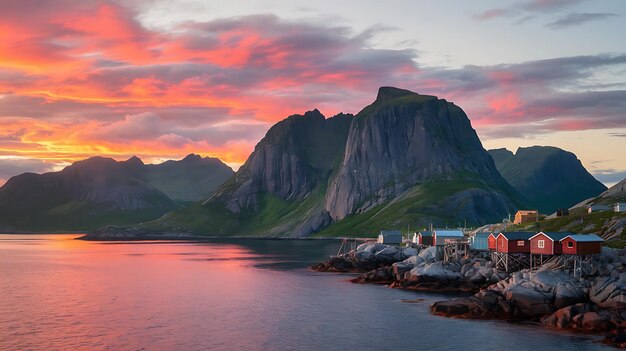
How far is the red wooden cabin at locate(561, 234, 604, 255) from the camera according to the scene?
10093cm

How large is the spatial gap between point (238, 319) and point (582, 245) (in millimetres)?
56299

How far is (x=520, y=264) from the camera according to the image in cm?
11850

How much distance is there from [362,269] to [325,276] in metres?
18.1

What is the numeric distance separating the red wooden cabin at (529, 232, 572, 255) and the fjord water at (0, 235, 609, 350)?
19.8 metres

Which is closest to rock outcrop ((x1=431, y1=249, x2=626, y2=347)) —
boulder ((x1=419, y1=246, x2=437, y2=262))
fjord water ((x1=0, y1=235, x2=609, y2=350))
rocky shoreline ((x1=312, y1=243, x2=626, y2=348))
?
rocky shoreline ((x1=312, y1=243, x2=626, y2=348))

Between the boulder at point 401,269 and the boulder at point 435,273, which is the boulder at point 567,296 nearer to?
the boulder at point 435,273

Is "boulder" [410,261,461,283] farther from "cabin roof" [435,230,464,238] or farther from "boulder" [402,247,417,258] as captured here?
"boulder" [402,247,417,258]

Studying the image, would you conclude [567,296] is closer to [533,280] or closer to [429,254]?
[533,280]

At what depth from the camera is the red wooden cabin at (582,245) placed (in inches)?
3973

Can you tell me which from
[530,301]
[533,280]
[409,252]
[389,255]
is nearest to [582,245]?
[533,280]

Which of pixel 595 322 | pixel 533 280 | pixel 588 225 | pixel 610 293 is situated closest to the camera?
pixel 595 322

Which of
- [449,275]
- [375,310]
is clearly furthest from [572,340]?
[449,275]

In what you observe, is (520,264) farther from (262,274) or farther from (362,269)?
(262,274)

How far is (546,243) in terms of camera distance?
109 metres
